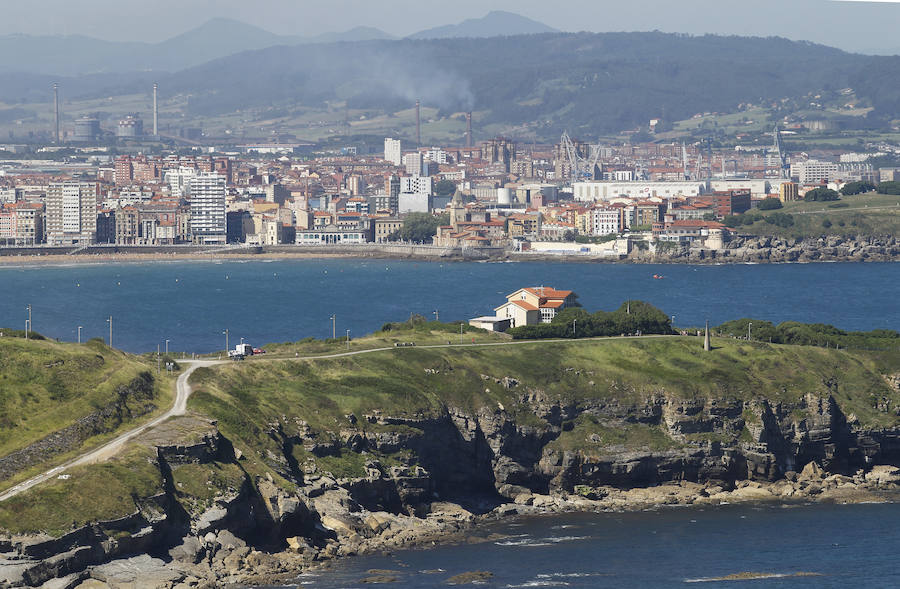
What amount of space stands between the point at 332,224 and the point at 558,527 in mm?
116744

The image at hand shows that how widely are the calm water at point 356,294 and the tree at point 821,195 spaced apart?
85.6ft

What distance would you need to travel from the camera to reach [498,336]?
54.1 m

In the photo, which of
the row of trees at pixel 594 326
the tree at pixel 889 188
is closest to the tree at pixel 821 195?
the tree at pixel 889 188

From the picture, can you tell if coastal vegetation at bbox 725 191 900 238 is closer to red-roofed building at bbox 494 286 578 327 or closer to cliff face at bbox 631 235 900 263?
cliff face at bbox 631 235 900 263

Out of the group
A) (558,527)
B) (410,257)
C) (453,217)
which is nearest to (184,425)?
(558,527)

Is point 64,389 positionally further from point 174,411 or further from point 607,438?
point 607,438

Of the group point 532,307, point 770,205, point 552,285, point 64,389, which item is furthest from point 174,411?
point 770,205

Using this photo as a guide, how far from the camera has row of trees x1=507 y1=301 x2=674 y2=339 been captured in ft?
176

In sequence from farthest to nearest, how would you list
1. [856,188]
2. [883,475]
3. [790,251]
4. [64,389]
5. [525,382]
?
[856,188] → [790,251] → [525,382] → [883,475] → [64,389]

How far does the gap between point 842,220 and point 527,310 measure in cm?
8626

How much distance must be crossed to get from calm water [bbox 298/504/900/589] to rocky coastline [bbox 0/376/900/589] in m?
1.21

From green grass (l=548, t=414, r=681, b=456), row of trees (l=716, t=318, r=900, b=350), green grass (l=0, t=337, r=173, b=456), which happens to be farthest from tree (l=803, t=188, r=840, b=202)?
green grass (l=0, t=337, r=173, b=456)

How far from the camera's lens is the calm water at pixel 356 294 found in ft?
258

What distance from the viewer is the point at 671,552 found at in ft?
123
